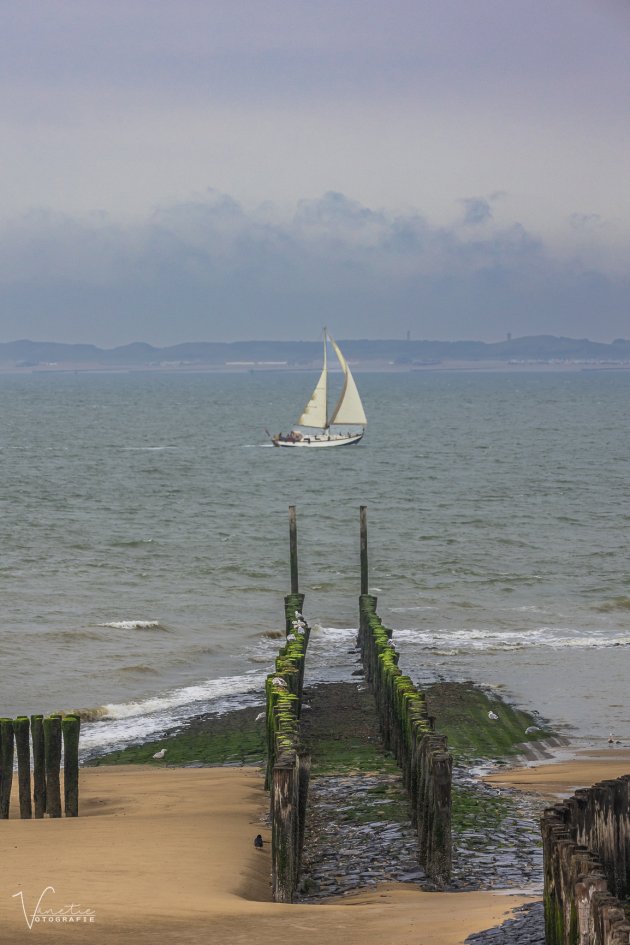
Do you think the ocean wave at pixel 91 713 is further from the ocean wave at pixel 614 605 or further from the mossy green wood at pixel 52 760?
the ocean wave at pixel 614 605

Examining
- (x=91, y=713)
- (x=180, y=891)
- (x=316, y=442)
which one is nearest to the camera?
(x=180, y=891)

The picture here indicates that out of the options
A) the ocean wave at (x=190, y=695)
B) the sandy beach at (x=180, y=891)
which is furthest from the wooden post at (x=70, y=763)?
the ocean wave at (x=190, y=695)

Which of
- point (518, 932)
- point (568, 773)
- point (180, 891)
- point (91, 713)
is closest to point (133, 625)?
point (91, 713)

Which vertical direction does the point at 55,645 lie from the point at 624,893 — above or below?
below

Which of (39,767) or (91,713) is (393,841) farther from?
(91,713)

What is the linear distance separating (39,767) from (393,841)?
482 centimetres

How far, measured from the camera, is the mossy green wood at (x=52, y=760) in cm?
1583

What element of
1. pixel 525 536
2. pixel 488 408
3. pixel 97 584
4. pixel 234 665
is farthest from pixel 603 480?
pixel 488 408

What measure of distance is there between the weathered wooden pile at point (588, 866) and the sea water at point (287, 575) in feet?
37.2

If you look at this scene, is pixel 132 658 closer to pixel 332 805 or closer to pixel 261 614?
pixel 261 614

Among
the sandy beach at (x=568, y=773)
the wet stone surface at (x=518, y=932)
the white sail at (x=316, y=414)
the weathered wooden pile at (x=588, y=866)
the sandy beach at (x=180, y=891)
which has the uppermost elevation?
the white sail at (x=316, y=414)

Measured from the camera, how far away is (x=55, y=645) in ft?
102

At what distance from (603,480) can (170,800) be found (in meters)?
61.9

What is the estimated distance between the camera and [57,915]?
1115 cm
